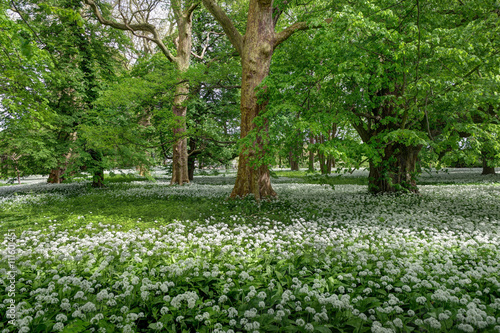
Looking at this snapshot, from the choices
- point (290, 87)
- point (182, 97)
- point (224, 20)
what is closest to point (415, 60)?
point (290, 87)

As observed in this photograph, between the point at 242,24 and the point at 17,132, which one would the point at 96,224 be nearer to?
the point at 17,132

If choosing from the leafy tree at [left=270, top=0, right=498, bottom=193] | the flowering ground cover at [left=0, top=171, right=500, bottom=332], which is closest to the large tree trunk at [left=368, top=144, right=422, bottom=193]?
the leafy tree at [left=270, top=0, right=498, bottom=193]

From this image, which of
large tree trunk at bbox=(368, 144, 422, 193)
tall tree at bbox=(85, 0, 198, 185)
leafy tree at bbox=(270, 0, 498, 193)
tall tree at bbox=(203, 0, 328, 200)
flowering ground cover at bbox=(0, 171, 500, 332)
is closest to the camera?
flowering ground cover at bbox=(0, 171, 500, 332)

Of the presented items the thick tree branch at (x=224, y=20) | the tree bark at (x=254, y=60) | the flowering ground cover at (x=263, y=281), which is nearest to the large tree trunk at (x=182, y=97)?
the thick tree branch at (x=224, y=20)

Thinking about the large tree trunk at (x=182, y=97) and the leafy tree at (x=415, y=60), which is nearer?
the leafy tree at (x=415, y=60)

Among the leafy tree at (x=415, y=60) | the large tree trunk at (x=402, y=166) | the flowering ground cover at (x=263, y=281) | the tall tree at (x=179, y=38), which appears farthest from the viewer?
the tall tree at (x=179, y=38)

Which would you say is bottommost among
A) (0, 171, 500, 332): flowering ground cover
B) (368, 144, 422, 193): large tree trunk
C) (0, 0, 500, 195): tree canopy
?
(0, 171, 500, 332): flowering ground cover

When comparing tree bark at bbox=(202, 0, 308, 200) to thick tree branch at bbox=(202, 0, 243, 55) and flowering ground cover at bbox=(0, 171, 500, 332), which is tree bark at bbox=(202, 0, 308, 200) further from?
flowering ground cover at bbox=(0, 171, 500, 332)

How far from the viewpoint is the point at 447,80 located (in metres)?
6.41

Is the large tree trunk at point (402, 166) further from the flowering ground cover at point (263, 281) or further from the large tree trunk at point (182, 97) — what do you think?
the large tree trunk at point (182, 97)

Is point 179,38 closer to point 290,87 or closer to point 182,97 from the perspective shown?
point 182,97

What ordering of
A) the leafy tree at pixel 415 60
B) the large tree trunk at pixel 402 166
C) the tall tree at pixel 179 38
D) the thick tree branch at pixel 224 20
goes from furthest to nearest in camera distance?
1. the tall tree at pixel 179 38
2. the large tree trunk at pixel 402 166
3. the thick tree branch at pixel 224 20
4. the leafy tree at pixel 415 60

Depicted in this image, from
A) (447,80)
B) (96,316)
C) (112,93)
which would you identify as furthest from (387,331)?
(112,93)

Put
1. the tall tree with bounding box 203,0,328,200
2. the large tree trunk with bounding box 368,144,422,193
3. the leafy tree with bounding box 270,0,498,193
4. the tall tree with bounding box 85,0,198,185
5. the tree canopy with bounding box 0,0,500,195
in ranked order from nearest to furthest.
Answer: the leafy tree with bounding box 270,0,498,193
the tree canopy with bounding box 0,0,500,195
the tall tree with bounding box 203,0,328,200
the large tree trunk with bounding box 368,144,422,193
the tall tree with bounding box 85,0,198,185
